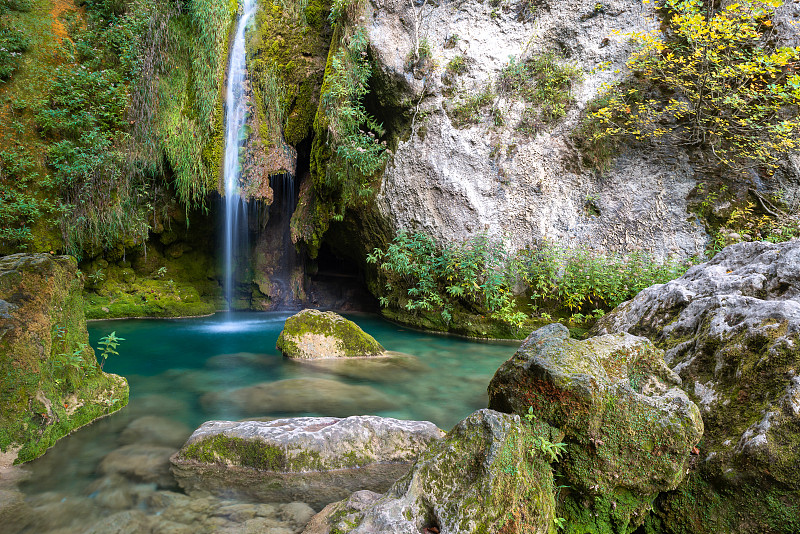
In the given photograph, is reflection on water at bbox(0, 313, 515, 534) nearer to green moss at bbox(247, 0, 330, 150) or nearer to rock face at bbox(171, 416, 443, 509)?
rock face at bbox(171, 416, 443, 509)

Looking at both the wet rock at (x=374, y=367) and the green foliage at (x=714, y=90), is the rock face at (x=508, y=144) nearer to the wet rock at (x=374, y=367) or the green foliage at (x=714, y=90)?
the green foliage at (x=714, y=90)

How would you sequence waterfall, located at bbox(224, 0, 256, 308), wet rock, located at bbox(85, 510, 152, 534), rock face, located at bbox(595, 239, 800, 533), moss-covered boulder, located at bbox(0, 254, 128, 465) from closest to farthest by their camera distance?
rock face, located at bbox(595, 239, 800, 533)
wet rock, located at bbox(85, 510, 152, 534)
moss-covered boulder, located at bbox(0, 254, 128, 465)
waterfall, located at bbox(224, 0, 256, 308)

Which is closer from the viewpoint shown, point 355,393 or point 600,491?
point 600,491

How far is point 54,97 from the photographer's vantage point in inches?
344

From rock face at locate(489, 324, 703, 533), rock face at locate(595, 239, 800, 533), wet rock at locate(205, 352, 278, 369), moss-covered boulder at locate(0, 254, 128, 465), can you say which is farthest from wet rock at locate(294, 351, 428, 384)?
Answer: rock face at locate(489, 324, 703, 533)

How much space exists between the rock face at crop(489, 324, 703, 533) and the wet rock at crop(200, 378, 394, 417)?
2.49m

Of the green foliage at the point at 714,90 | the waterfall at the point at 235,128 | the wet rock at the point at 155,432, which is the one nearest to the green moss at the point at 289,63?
the waterfall at the point at 235,128

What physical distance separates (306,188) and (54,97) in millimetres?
5545

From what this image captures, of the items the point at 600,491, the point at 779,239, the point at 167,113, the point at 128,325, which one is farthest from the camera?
the point at 167,113

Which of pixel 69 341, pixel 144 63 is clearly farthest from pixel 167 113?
pixel 69 341

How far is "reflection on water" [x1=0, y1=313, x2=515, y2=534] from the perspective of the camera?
2.39 meters

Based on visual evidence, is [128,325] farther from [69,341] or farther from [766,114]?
[766,114]

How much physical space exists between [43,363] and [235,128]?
764 centimetres

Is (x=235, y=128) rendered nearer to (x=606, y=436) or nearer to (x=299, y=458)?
(x=299, y=458)
